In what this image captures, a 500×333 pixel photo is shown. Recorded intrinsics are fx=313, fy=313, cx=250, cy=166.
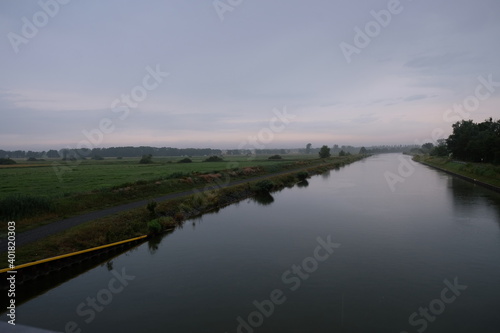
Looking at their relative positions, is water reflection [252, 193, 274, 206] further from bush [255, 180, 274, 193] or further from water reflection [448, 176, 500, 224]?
water reflection [448, 176, 500, 224]

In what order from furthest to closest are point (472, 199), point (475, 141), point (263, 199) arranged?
point (475, 141) → point (263, 199) → point (472, 199)

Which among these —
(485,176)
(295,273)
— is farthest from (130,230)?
(485,176)

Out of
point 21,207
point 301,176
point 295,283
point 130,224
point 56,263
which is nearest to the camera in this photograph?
point 295,283

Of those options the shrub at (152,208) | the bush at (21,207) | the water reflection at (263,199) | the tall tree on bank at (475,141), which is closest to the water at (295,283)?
the shrub at (152,208)

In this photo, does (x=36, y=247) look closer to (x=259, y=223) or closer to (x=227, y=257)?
(x=227, y=257)

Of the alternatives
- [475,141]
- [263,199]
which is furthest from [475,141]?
[263,199]

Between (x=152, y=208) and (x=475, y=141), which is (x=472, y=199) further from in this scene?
(x=475, y=141)

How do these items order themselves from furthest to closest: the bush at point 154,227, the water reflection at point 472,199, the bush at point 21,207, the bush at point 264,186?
the bush at point 264,186 < the water reflection at point 472,199 < the bush at point 154,227 < the bush at point 21,207

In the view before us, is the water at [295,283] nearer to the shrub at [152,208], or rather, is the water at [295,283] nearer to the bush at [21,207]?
the shrub at [152,208]
